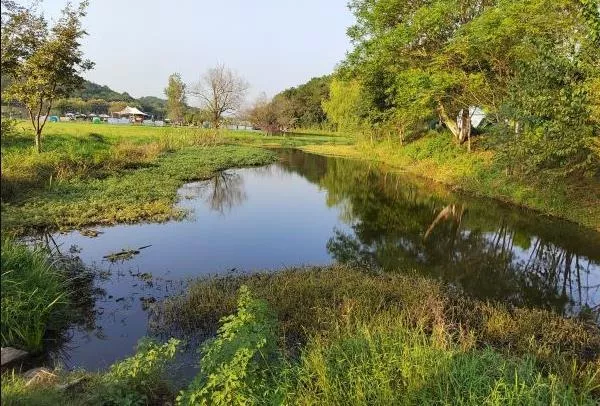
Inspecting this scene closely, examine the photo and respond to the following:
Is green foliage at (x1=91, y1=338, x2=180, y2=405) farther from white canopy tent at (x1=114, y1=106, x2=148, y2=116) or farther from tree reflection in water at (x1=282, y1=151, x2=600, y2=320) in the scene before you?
white canopy tent at (x1=114, y1=106, x2=148, y2=116)

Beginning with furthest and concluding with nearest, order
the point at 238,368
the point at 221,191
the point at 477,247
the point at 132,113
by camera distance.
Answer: the point at 132,113 → the point at 221,191 → the point at 477,247 → the point at 238,368

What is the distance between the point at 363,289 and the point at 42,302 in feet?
18.2

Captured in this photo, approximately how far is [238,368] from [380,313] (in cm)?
Result: 329

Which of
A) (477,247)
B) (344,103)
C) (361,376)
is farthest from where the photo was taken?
(344,103)

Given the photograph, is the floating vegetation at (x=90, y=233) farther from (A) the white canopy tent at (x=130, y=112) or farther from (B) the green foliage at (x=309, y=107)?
(A) the white canopy tent at (x=130, y=112)

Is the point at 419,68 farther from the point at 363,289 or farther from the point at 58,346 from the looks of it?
the point at 58,346

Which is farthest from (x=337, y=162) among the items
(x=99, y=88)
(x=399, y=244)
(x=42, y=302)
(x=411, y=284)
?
(x=99, y=88)

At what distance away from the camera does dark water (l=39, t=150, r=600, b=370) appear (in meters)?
8.70

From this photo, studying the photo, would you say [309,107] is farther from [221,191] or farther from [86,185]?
[86,185]

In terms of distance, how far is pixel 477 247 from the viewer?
43.4ft

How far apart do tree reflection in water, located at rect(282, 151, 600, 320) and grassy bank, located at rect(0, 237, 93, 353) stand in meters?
→ 6.57

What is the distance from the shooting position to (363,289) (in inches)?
328

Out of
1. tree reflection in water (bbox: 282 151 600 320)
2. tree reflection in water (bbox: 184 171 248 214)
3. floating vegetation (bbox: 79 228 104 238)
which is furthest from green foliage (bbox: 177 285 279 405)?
tree reflection in water (bbox: 184 171 248 214)

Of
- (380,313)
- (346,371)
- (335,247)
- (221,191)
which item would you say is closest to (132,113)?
(221,191)
